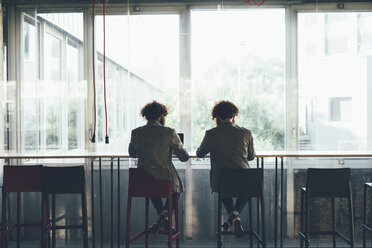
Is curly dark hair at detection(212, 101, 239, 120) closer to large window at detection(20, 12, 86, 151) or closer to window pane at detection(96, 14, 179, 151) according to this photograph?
window pane at detection(96, 14, 179, 151)

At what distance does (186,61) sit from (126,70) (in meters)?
0.71

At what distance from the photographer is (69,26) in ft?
13.3

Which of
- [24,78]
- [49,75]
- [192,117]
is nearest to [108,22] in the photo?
[49,75]

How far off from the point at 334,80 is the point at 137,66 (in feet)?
7.54

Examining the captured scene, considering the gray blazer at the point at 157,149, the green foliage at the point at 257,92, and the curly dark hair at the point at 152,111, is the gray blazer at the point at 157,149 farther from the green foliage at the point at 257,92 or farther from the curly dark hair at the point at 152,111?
the green foliage at the point at 257,92

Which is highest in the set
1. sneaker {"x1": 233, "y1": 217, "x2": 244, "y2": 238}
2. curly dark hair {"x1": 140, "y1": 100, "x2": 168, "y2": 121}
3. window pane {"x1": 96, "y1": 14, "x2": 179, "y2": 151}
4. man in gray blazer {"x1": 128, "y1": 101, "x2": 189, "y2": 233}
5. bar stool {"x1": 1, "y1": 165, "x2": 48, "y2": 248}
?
window pane {"x1": 96, "y1": 14, "x2": 179, "y2": 151}

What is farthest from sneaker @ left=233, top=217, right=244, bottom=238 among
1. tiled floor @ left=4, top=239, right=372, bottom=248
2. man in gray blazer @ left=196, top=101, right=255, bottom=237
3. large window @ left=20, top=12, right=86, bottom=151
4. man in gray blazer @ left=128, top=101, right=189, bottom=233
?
large window @ left=20, top=12, right=86, bottom=151

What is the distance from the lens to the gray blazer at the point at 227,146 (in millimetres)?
2898

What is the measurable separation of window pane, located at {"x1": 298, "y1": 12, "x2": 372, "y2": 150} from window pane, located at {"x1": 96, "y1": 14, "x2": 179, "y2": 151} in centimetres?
151

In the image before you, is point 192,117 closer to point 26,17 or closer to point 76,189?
point 76,189

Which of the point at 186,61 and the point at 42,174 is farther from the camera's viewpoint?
the point at 186,61

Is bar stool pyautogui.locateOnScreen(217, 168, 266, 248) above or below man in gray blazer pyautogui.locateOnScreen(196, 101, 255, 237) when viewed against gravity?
below

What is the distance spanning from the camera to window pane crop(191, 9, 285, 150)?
4027mm

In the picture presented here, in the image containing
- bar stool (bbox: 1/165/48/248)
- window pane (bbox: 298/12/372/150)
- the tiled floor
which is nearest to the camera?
bar stool (bbox: 1/165/48/248)
